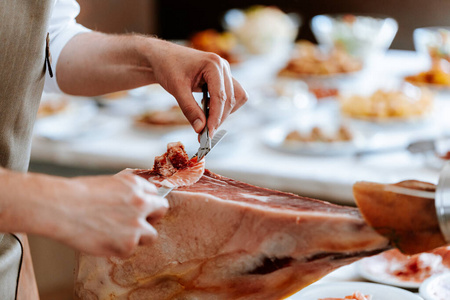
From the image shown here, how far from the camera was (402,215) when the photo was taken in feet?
3.25

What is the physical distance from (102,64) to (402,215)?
35.4 inches

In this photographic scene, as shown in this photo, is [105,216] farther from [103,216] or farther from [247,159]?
[247,159]

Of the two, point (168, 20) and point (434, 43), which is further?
point (168, 20)

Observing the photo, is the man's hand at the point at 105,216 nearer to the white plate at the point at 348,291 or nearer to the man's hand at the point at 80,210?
the man's hand at the point at 80,210

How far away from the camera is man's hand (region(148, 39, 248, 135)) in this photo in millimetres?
1316

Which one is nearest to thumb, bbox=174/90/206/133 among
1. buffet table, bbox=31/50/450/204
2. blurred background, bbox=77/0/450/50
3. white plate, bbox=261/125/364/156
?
buffet table, bbox=31/50/450/204

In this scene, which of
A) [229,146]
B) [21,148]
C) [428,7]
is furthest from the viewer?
[428,7]

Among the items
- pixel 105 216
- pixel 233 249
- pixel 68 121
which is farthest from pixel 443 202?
pixel 68 121

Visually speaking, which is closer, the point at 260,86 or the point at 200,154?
the point at 200,154

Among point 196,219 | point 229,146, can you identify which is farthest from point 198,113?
point 229,146

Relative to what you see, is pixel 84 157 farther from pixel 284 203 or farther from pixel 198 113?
pixel 284 203

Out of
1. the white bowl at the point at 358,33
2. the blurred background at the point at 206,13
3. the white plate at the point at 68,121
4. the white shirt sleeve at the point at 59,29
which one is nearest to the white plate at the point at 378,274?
the white shirt sleeve at the point at 59,29

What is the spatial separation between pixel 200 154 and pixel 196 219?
7.2 inches

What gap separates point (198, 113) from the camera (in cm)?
131
